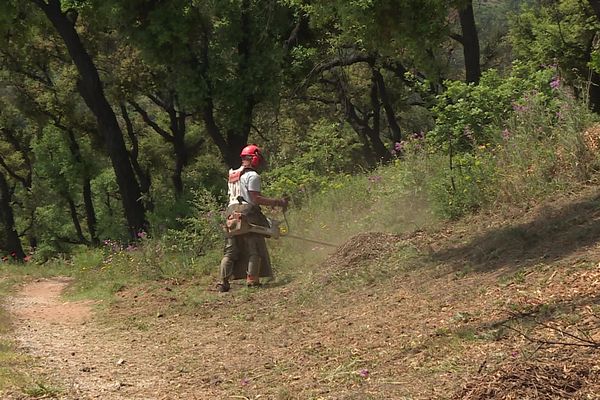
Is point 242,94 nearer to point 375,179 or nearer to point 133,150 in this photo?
point 375,179

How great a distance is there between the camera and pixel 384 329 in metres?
5.45

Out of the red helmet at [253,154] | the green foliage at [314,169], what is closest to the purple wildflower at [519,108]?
the red helmet at [253,154]

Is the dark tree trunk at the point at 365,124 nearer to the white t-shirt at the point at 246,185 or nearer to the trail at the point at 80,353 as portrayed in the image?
the white t-shirt at the point at 246,185

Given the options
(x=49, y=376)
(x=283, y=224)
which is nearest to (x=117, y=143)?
(x=283, y=224)

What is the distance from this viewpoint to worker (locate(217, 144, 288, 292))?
9.09 meters

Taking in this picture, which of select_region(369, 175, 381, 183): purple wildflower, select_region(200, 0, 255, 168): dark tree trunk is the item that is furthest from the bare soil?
select_region(200, 0, 255, 168): dark tree trunk

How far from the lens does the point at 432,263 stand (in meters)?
7.21

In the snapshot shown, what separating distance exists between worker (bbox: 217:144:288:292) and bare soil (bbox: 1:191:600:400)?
1.36 feet

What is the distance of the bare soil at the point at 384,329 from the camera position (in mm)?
3959

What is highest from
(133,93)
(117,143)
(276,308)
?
(133,93)

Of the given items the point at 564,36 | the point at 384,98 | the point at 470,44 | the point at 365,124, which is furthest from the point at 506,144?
the point at 365,124

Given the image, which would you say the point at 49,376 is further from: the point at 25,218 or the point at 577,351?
the point at 25,218

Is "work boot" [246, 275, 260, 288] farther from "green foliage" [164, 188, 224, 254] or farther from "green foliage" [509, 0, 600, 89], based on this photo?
"green foliage" [509, 0, 600, 89]

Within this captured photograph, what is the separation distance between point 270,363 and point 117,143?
39.9 feet
